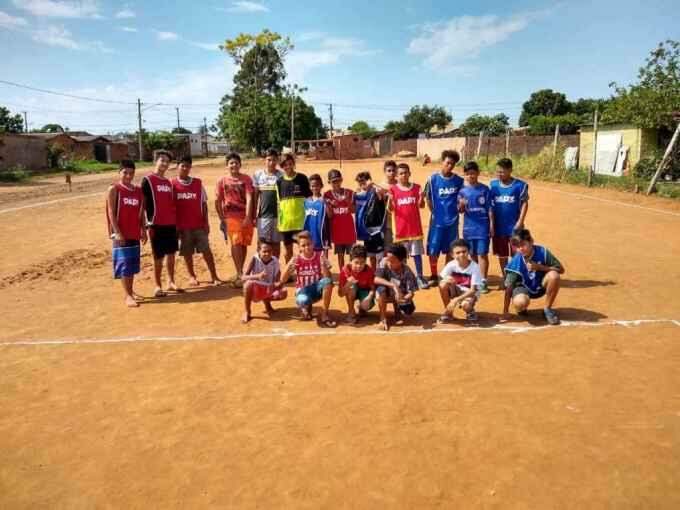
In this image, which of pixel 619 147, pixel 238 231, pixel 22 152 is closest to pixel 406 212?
pixel 238 231

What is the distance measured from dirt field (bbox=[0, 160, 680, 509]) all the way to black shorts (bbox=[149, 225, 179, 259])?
808 millimetres

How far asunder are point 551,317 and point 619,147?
19851mm

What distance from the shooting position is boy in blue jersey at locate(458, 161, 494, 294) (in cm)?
667

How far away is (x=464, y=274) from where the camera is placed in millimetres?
5676

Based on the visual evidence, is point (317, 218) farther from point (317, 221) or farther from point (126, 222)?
point (126, 222)

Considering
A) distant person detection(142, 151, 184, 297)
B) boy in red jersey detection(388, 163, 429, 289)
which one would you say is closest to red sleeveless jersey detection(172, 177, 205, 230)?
distant person detection(142, 151, 184, 297)

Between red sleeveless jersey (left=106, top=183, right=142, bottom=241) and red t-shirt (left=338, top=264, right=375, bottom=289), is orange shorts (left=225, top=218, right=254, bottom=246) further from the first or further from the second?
red t-shirt (left=338, top=264, right=375, bottom=289)

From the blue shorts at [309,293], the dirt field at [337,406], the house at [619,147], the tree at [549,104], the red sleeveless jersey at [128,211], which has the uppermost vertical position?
the tree at [549,104]

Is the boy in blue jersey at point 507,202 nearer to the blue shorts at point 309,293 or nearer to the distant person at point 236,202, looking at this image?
the blue shorts at point 309,293

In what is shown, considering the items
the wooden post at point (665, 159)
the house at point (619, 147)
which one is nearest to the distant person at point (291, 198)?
the wooden post at point (665, 159)

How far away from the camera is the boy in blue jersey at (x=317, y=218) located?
6539mm

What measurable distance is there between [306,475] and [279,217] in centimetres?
429

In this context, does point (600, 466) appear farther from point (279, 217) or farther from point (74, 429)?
point (279, 217)

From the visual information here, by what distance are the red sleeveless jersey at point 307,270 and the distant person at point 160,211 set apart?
2.13 metres
